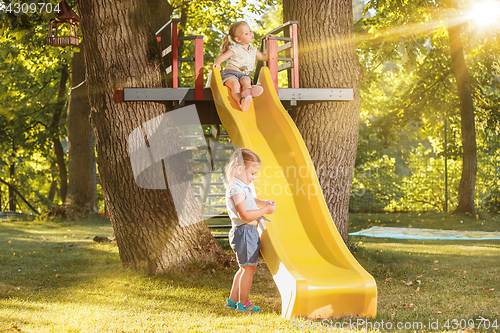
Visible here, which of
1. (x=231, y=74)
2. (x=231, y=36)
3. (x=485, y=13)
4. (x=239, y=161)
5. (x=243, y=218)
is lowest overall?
(x=243, y=218)

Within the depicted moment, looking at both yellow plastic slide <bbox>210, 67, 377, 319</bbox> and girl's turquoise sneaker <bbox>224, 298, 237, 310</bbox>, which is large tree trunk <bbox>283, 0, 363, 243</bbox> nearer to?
yellow plastic slide <bbox>210, 67, 377, 319</bbox>

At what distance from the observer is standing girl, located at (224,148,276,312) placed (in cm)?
433

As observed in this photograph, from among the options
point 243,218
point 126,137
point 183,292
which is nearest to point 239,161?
point 243,218

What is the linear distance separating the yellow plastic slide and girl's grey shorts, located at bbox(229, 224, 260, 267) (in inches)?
5.5

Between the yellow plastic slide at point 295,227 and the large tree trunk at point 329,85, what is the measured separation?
796mm

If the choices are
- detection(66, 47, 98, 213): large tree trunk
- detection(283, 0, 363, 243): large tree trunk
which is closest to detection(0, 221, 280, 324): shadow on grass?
detection(283, 0, 363, 243): large tree trunk

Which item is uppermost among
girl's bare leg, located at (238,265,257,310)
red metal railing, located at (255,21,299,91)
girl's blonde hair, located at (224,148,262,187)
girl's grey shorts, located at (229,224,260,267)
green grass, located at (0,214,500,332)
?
red metal railing, located at (255,21,299,91)

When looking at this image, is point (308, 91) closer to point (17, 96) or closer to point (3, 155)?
point (17, 96)

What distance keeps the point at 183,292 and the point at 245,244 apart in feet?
4.40

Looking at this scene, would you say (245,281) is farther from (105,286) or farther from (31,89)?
(31,89)

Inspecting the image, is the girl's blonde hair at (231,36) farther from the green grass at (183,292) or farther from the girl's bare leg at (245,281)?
the girl's bare leg at (245,281)

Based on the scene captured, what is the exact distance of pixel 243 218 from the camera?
4.28m

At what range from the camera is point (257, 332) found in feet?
12.2

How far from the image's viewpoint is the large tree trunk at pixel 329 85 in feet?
21.9
